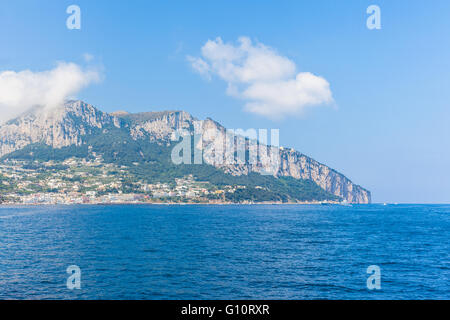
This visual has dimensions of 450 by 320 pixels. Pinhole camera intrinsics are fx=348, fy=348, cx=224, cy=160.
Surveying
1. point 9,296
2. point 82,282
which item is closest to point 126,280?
point 82,282

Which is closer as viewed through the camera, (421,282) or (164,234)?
(421,282)

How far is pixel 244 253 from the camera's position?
5938 centimetres
